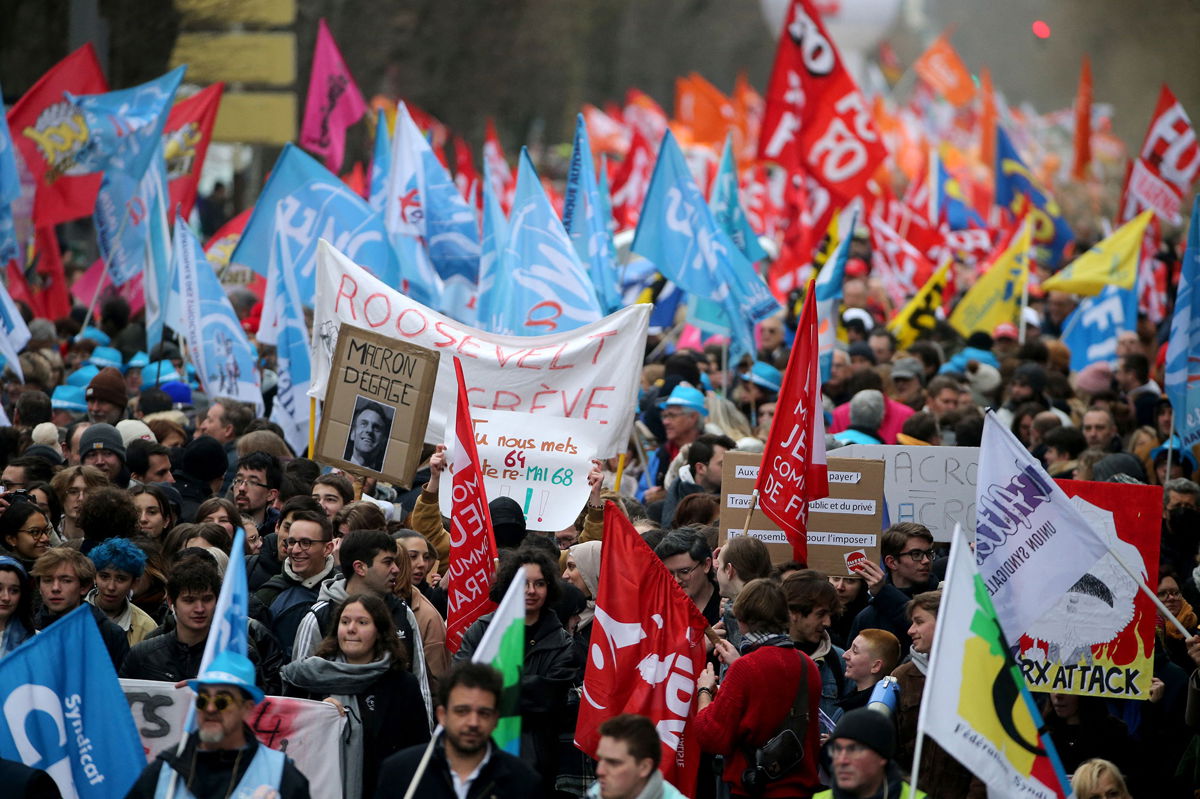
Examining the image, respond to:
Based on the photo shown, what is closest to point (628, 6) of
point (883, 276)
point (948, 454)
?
point (883, 276)

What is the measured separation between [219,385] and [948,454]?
4.96 metres

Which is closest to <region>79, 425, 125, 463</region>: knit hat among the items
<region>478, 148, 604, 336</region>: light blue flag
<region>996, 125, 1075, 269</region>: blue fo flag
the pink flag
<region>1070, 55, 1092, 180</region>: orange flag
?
<region>478, 148, 604, 336</region>: light blue flag

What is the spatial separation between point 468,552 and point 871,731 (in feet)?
7.48

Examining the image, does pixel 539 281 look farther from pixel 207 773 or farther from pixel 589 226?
pixel 207 773

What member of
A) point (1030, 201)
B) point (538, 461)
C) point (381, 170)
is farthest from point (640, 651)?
point (1030, 201)

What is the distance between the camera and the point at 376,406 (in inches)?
325

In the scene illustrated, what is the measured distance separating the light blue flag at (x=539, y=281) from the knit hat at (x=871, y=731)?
225 inches

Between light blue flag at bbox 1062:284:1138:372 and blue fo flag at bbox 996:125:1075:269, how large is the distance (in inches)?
237

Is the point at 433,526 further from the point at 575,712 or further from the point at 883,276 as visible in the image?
the point at 883,276

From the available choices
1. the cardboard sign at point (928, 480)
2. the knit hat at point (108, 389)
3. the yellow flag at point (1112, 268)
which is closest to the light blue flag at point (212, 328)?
the knit hat at point (108, 389)

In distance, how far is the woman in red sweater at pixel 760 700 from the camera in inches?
235

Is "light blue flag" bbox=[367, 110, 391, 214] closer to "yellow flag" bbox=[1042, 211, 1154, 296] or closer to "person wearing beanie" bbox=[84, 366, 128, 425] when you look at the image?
"person wearing beanie" bbox=[84, 366, 128, 425]

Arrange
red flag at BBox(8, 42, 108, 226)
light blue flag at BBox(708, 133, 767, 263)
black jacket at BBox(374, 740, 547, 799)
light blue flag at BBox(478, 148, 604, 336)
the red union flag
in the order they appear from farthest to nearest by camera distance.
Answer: the red union flag
light blue flag at BBox(708, 133, 767, 263)
red flag at BBox(8, 42, 108, 226)
light blue flag at BBox(478, 148, 604, 336)
black jacket at BBox(374, 740, 547, 799)

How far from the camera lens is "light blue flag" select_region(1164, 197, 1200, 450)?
998cm
